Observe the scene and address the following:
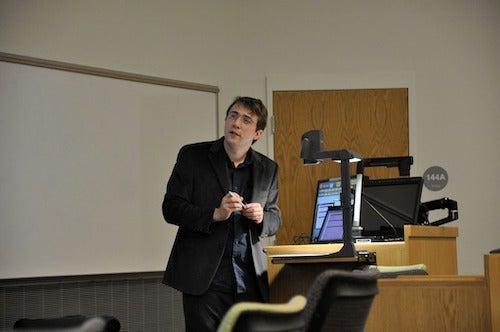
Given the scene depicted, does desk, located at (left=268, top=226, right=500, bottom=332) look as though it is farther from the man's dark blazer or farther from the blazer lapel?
the blazer lapel

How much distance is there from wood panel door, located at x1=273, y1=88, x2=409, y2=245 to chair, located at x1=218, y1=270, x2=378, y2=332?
4.54m

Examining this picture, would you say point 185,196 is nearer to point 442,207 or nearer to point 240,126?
point 240,126

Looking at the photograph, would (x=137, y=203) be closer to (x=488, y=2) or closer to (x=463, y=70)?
(x=463, y=70)

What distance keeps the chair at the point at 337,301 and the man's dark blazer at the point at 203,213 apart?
1.78 m

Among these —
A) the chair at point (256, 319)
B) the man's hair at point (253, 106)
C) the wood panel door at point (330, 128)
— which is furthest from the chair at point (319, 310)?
the wood panel door at point (330, 128)

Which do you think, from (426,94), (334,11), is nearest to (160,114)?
(334,11)

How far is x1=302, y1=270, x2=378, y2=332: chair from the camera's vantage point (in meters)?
1.49

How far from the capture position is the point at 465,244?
611 cm

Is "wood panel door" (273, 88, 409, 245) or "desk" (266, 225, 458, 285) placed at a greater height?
"wood panel door" (273, 88, 409, 245)

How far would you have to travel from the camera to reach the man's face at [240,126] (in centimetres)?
357

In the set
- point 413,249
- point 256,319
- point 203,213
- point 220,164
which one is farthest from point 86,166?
point 256,319

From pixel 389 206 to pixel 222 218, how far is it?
5.15 feet

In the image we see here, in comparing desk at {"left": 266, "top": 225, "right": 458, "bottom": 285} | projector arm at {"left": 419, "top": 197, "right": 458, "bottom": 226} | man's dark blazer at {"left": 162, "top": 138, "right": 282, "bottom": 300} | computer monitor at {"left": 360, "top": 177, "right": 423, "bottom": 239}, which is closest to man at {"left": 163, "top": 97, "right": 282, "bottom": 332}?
man's dark blazer at {"left": 162, "top": 138, "right": 282, "bottom": 300}

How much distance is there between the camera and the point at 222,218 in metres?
3.32
